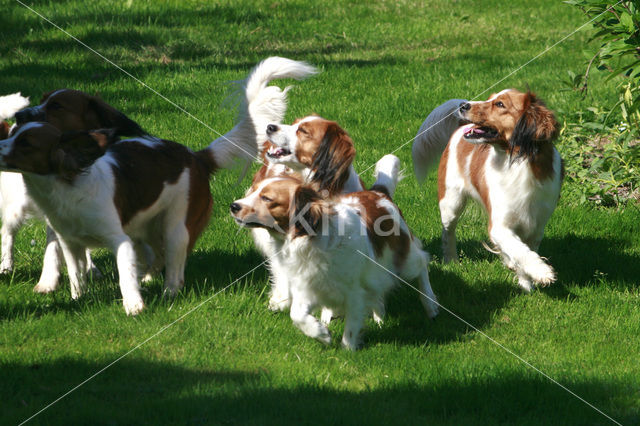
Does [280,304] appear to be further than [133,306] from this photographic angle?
Yes

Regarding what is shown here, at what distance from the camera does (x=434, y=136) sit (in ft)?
21.5

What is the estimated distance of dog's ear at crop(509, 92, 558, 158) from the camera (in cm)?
505

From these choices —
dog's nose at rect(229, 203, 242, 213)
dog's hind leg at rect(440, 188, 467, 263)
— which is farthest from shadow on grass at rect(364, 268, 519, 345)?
dog's nose at rect(229, 203, 242, 213)

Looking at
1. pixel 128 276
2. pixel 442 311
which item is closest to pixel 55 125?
pixel 128 276

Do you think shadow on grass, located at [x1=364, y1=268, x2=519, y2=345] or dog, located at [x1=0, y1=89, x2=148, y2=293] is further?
dog, located at [x1=0, y1=89, x2=148, y2=293]

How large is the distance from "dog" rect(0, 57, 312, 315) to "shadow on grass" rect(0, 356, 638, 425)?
801 millimetres

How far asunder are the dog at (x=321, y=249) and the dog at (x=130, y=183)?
923mm

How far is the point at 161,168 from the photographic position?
17.2 feet

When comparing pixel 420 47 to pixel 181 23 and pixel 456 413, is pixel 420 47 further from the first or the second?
pixel 456 413

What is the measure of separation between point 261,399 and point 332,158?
6.46ft

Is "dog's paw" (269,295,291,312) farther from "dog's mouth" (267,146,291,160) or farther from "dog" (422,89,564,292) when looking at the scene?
"dog" (422,89,564,292)

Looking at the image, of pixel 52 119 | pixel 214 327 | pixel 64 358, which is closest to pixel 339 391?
pixel 214 327

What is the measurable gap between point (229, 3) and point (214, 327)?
30.4 feet

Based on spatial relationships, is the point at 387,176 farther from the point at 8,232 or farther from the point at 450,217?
the point at 8,232
